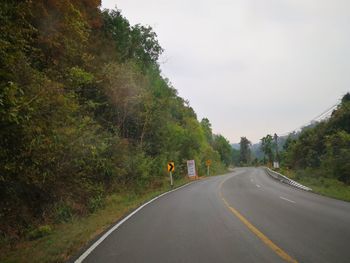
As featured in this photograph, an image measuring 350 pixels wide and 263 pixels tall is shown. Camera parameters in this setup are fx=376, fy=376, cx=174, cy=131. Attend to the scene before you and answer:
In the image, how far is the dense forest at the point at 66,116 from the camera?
9.62 meters

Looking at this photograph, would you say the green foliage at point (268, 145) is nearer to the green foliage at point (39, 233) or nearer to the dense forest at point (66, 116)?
the dense forest at point (66, 116)

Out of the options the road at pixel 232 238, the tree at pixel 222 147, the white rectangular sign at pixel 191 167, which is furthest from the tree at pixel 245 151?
the road at pixel 232 238

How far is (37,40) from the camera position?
52.4 feet

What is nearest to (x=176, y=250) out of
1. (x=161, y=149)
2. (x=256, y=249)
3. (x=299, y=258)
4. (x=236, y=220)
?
(x=256, y=249)

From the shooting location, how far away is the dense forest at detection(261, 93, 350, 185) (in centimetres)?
3444

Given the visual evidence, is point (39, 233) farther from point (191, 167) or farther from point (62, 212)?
point (191, 167)

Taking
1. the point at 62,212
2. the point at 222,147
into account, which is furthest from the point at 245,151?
the point at 62,212

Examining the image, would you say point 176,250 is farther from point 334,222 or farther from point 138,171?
point 138,171

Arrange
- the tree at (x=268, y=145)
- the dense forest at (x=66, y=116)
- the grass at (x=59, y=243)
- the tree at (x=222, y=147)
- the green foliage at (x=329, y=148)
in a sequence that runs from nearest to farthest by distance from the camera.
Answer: the grass at (x=59, y=243), the dense forest at (x=66, y=116), the green foliage at (x=329, y=148), the tree at (x=268, y=145), the tree at (x=222, y=147)

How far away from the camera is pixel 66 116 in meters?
13.4

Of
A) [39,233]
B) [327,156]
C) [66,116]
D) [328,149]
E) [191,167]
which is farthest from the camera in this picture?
[191,167]

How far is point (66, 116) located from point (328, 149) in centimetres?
3208

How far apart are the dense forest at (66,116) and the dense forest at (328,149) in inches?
54.0

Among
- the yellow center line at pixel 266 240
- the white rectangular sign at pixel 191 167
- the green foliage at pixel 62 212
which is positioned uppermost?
the white rectangular sign at pixel 191 167
